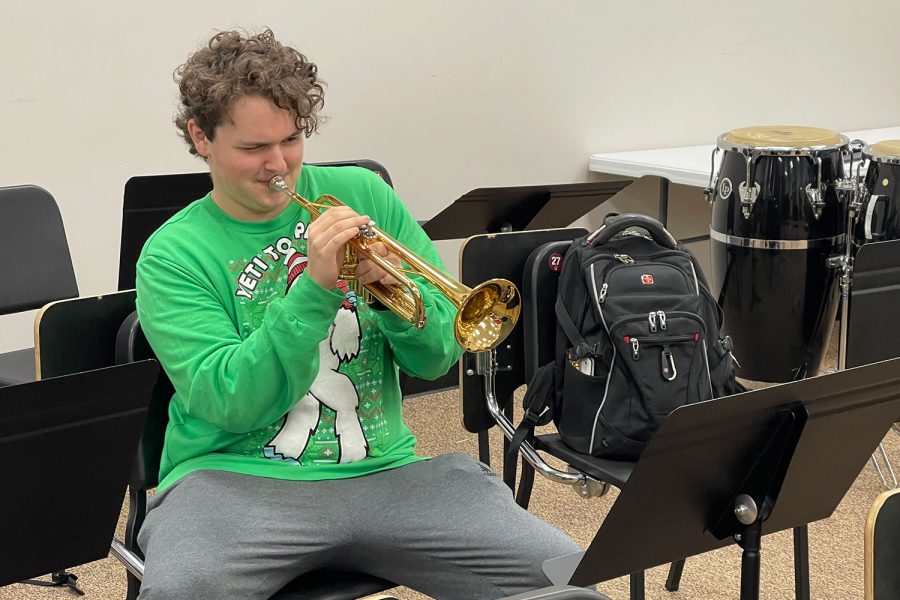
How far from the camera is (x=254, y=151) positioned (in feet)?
6.02

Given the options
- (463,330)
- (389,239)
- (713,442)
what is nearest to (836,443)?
(713,442)

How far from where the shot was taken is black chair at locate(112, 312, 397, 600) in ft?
5.65

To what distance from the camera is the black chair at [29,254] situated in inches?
108

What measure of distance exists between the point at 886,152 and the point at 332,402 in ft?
6.21

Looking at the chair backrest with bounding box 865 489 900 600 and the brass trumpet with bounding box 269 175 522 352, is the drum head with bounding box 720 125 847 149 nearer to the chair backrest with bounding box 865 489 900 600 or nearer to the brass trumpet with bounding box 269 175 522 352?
the brass trumpet with bounding box 269 175 522 352

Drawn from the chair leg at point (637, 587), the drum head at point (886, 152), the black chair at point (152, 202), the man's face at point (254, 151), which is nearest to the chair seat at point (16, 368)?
the black chair at point (152, 202)

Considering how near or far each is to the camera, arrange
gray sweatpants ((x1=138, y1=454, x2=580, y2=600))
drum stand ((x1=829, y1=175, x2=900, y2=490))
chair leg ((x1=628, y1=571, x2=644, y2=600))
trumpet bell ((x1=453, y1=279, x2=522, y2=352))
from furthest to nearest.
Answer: drum stand ((x1=829, y1=175, x2=900, y2=490)) → chair leg ((x1=628, y1=571, x2=644, y2=600)) → trumpet bell ((x1=453, y1=279, x2=522, y2=352)) → gray sweatpants ((x1=138, y1=454, x2=580, y2=600))

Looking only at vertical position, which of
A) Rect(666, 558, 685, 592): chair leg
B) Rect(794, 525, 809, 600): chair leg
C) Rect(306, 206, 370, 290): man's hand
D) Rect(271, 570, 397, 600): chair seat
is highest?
Rect(306, 206, 370, 290): man's hand

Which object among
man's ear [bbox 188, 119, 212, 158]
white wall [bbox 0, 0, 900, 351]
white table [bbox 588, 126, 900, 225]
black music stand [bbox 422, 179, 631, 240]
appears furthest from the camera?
white table [bbox 588, 126, 900, 225]

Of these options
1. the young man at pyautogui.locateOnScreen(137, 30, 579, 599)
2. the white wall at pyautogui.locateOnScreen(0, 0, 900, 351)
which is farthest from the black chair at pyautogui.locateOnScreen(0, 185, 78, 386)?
the young man at pyautogui.locateOnScreen(137, 30, 579, 599)

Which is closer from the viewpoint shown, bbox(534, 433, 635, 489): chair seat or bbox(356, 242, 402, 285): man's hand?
bbox(356, 242, 402, 285): man's hand

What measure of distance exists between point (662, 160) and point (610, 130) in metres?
0.30

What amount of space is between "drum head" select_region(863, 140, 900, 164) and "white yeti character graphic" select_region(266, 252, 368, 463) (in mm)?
1783

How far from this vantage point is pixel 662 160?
169 inches
